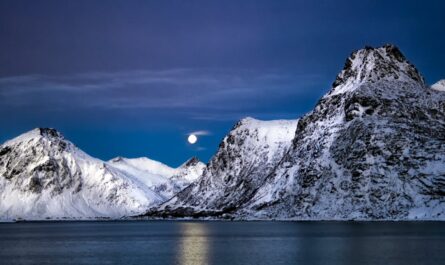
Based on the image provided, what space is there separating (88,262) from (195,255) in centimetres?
2165

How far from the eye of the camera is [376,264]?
105m

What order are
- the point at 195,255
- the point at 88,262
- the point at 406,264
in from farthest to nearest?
1. the point at 195,255
2. the point at 88,262
3. the point at 406,264

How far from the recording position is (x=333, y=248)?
454ft

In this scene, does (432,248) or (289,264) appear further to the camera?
(432,248)

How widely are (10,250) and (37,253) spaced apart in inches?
572

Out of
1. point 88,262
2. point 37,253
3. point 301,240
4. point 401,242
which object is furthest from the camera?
point 301,240

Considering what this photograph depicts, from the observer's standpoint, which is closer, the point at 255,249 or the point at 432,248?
the point at 432,248

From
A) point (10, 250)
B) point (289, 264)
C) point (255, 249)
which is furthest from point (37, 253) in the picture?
point (289, 264)

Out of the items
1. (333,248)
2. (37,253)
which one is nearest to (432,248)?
(333,248)

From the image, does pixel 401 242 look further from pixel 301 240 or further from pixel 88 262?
pixel 88 262

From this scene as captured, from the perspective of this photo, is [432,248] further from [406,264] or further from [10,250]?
[10,250]

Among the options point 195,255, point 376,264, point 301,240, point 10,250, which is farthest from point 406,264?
point 10,250

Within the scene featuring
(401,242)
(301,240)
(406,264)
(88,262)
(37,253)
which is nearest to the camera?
(406,264)

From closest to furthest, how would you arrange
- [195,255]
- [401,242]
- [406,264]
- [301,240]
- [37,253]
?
[406,264]
[195,255]
[37,253]
[401,242]
[301,240]
